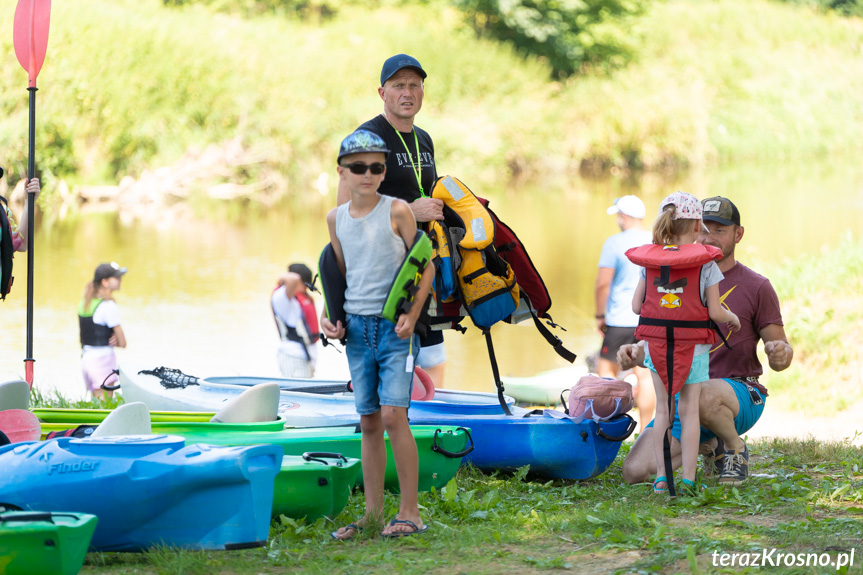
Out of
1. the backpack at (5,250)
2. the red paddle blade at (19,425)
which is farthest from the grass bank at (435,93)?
the red paddle blade at (19,425)

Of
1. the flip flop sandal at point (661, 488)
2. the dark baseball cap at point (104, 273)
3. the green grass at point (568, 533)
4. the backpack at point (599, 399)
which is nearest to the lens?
the green grass at point (568, 533)

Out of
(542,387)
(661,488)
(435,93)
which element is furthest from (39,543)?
(435,93)

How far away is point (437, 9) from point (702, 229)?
33162 mm

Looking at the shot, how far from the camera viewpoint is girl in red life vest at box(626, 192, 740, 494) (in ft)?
13.8

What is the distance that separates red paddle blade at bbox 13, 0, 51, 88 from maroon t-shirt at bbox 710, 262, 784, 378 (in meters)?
4.49

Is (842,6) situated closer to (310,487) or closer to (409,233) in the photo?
(409,233)

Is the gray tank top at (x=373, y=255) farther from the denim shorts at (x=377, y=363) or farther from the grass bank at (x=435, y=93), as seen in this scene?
the grass bank at (x=435, y=93)

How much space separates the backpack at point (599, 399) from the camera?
15.9ft

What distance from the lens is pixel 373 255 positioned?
146 inches

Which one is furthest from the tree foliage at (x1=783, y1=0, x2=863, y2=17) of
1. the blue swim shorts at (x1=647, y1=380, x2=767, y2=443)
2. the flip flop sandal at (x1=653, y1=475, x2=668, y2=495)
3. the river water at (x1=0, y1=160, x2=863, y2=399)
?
the flip flop sandal at (x1=653, y1=475, x2=668, y2=495)

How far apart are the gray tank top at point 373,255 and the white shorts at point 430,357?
87.7 inches

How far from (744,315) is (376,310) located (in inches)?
72.8

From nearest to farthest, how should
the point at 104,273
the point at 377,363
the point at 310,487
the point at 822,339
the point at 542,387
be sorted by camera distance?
the point at 377,363
the point at 310,487
the point at 104,273
the point at 542,387
the point at 822,339

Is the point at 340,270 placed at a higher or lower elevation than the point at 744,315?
higher
